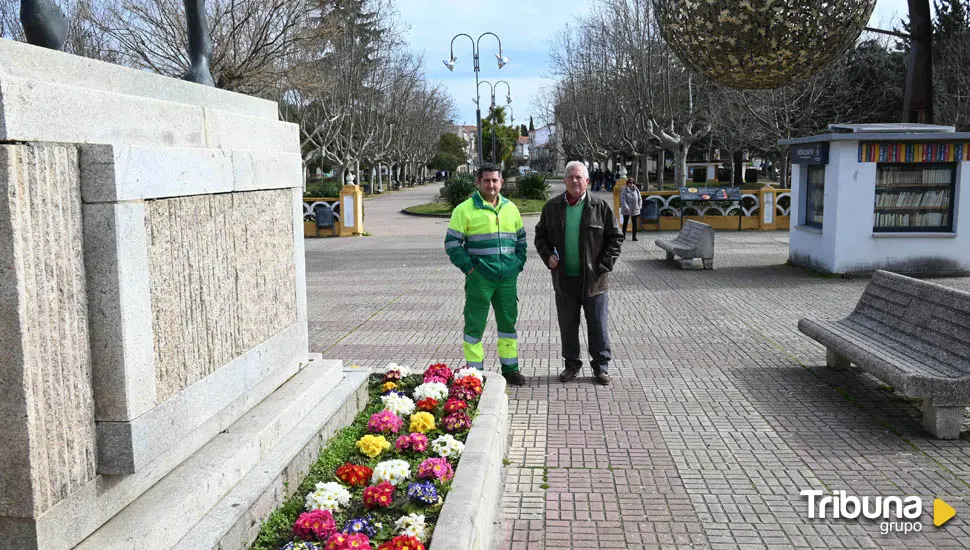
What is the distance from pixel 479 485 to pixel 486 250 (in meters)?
2.76

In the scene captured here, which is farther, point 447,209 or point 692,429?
point 447,209

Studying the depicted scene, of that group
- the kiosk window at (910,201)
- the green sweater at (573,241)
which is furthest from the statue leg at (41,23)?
the kiosk window at (910,201)

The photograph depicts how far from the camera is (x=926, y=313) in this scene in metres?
6.02

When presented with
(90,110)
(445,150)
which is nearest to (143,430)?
(90,110)

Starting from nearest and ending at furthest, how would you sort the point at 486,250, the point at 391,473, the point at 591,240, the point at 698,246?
the point at 391,473, the point at 486,250, the point at 591,240, the point at 698,246

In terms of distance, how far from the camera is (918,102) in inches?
530

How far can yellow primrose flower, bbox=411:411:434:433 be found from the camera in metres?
4.79

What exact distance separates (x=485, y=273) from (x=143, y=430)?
3.51 meters

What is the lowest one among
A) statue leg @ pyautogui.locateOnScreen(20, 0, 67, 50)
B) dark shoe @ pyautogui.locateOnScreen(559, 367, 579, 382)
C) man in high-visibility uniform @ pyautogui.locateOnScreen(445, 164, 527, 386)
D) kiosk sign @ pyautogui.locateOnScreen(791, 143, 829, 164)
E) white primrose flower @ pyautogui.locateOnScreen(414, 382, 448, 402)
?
dark shoe @ pyautogui.locateOnScreen(559, 367, 579, 382)

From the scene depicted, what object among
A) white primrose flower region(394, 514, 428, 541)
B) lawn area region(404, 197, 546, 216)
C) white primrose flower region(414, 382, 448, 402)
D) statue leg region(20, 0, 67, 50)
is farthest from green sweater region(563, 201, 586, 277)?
lawn area region(404, 197, 546, 216)

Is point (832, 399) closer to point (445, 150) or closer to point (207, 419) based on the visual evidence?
point (207, 419)

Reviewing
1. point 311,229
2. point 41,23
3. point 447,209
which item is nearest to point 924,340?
point 41,23

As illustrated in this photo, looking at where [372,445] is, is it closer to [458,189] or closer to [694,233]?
[694,233]

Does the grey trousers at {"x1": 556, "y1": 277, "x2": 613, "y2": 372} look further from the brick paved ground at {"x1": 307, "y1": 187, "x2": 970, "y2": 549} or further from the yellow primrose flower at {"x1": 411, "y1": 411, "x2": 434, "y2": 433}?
the yellow primrose flower at {"x1": 411, "y1": 411, "x2": 434, "y2": 433}
